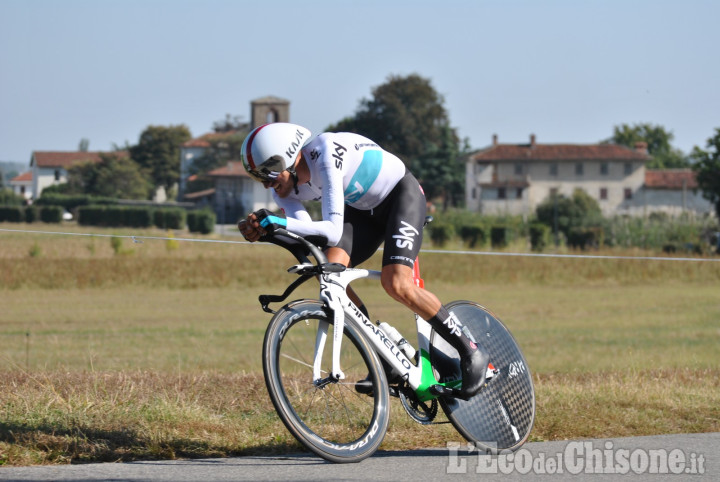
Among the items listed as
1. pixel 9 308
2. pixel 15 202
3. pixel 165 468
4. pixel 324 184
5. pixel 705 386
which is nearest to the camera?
pixel 165 468

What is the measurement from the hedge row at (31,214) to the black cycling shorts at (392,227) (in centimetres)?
8294

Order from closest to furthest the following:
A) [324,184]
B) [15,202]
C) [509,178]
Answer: [324,184]
[15,202]
[509,178]

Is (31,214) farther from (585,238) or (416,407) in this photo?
(416,407)

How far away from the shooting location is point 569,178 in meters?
138

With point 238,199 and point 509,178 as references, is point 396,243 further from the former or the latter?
point 509,178

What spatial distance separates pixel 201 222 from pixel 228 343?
61762 mm

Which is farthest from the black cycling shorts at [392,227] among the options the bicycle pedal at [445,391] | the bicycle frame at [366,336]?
the bicycle pedal at [445,391]

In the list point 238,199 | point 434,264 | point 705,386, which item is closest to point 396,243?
point 705,386

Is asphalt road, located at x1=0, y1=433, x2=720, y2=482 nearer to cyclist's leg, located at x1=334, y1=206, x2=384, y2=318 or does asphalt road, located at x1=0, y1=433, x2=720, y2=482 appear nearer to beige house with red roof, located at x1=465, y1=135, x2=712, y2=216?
cyclist's leg, located at x1=334, y1=206, x2=384, y2=318

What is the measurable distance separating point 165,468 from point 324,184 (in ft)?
5.77

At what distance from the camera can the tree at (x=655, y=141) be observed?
583ft

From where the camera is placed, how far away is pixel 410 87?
124875 millimetres

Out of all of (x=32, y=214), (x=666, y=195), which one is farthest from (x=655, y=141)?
(x=32, y=214)

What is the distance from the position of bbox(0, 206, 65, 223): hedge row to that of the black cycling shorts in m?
82.9
